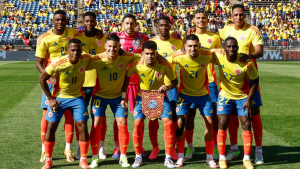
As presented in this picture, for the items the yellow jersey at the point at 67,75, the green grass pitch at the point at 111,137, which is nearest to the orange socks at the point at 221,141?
the green grass pitch at the point at 111,137

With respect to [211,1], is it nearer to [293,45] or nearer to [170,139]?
[293,45]

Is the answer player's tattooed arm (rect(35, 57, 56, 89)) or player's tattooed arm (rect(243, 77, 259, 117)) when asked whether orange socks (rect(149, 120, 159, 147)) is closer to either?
player's tattooed arm (rect(243, 77, 259, 117))

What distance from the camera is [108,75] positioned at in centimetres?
577

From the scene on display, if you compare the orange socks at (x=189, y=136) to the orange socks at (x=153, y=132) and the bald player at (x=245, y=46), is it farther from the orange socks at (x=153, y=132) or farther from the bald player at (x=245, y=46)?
the bald player at (x=245, y=46)

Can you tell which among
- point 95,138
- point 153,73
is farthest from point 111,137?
point 153,73

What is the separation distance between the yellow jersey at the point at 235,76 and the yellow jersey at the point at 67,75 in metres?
2.14

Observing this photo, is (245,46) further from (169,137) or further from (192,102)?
(169,137)

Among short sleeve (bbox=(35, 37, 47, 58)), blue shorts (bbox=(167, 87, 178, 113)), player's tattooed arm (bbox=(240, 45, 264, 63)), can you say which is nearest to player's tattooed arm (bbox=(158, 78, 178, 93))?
blue shorts (bbox=(167, 87, 178, 113))

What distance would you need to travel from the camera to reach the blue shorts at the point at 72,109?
17.7 feet

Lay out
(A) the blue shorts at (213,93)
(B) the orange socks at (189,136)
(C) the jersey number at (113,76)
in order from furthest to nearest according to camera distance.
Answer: (A) the blue shorts at (213,93)
(B) the orange socks at (189,136)
(C) the jersey number at (113,76)

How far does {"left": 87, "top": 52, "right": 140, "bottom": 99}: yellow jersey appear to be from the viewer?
5.73 meters

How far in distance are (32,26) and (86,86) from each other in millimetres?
32748

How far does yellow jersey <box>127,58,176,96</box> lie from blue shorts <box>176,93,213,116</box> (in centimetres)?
39

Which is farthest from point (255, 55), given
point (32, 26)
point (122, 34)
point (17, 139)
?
point (32, 26)
